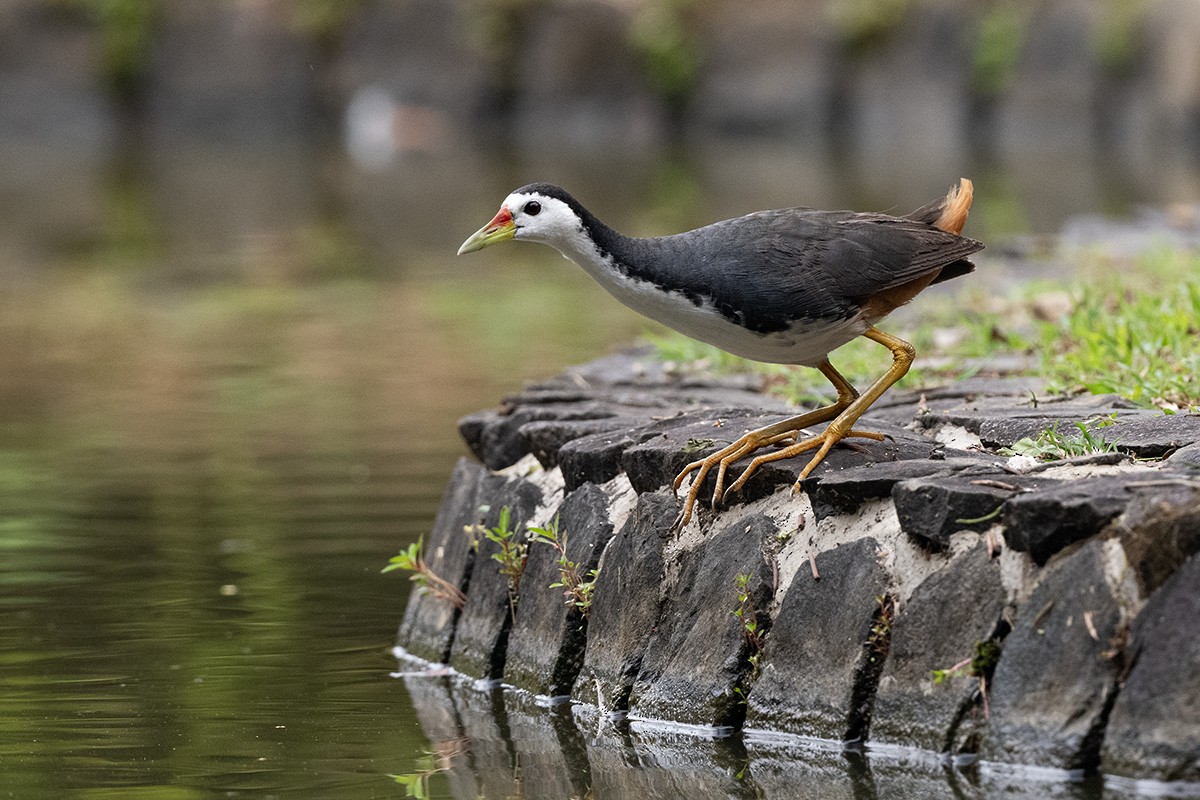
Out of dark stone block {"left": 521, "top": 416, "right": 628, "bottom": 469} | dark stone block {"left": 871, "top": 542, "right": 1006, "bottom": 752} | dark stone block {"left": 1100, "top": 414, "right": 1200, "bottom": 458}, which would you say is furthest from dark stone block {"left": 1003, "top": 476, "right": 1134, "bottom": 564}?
dark stone block {"left": 521, "top": 416, "right": 628, "bottom": 469}

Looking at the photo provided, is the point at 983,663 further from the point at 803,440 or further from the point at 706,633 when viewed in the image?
Result: the point at 803,440

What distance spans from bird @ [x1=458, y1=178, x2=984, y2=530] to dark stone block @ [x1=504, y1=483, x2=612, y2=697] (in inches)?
14.6

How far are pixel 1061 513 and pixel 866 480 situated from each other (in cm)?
69

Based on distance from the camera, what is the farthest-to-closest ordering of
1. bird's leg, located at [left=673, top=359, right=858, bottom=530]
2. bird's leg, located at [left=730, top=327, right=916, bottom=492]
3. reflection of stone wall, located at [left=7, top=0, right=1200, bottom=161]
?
reflection of stone wall, located at [left=7, top=0, right=1200, bottom=161] < bird's leg, located at [left=673, top=359, right=858, bottom=530] < bird's leg, located at [left=730, top=327, right=916, bottom=492]

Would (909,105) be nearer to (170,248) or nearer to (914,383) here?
(170,248)

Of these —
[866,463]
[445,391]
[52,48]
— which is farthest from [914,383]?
[52,48]

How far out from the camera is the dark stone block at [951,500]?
436 centimetres

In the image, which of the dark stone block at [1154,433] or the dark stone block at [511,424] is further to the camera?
the dark stone block at [511,424]

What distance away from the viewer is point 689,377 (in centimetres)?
738

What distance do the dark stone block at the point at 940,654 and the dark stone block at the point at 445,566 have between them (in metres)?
1.91

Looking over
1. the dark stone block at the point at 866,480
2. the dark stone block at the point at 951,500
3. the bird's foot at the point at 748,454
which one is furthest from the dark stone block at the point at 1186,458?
the bird's foot at the point at 748,454

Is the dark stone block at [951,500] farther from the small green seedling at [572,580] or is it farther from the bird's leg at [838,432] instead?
the small green seedling at [572,580]

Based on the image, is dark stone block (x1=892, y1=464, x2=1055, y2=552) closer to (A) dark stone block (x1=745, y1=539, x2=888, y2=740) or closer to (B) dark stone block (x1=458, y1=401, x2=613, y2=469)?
(A) dark stone block (x1=745, y1=539, x2=888, y2=740)

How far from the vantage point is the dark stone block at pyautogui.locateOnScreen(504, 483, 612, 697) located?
5402 mm
